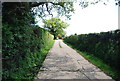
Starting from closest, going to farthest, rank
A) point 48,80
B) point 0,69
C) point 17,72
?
point 0,69, point 17,72, point 48,80

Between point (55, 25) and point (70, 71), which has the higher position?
point (55, 25)

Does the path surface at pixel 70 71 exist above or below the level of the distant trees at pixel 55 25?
below

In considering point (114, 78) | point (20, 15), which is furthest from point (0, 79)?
point (114, 78)

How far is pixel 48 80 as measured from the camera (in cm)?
310

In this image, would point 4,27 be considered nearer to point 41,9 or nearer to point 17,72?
point 17,72

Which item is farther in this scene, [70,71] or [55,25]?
[55,25]


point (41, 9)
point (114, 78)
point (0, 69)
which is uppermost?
point (41, 9)

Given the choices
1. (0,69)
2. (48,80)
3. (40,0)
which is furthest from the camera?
(40,0)

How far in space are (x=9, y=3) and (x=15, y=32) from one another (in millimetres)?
1119

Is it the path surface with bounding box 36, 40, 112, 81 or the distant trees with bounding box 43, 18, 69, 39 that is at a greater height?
the distant trees with bounding box 43, 18, 69, 39

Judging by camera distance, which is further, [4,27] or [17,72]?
[17,72]

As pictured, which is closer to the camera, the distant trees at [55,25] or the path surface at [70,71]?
the path surface at [70,71]

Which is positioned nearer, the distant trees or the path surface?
the path surface

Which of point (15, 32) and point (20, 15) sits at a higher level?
point (20, 15)
